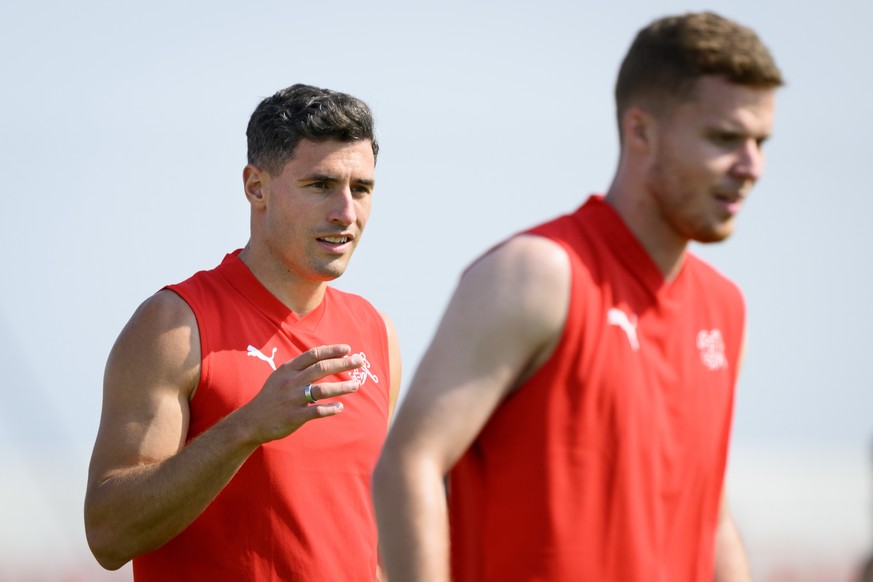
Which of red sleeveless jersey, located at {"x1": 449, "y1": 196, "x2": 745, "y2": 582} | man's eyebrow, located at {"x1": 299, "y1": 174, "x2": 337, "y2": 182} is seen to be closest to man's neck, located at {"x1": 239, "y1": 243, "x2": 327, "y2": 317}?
man's eyebrow, located at {"x1": 299, "y1": 174, "x2": 337, "y2": 182}

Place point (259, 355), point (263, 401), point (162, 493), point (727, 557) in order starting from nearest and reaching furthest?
point (727, 557), point (263, 401), point (162, 493), point (259, 355)

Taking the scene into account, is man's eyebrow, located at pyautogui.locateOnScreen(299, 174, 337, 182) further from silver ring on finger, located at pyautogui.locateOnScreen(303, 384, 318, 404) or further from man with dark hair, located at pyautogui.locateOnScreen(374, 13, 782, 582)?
man with dark hair, located at pyautogui.locateOnScreen(374, 13, 782, 582)

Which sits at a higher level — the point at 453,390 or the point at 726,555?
the point at 453,390

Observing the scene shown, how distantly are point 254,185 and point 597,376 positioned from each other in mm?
2389

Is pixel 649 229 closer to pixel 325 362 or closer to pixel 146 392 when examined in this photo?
pixel 325 362

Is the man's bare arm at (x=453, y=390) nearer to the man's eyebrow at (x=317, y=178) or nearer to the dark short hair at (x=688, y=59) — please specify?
the dark short hair at (x=688, y=59)

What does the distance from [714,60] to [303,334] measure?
226cm

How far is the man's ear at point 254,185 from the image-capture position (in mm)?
5223

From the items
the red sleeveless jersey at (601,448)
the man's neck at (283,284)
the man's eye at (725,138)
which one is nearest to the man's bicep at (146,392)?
the man's neck at (283,284)

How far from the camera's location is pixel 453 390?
3.07 m

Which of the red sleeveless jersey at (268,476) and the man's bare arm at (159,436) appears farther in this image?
the red sleeveless jersey at (268,476)

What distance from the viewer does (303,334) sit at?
5098mm

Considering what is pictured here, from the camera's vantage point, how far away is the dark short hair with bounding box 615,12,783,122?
326 centimetres

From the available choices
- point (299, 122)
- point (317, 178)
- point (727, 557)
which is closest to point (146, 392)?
point (317, 178)
